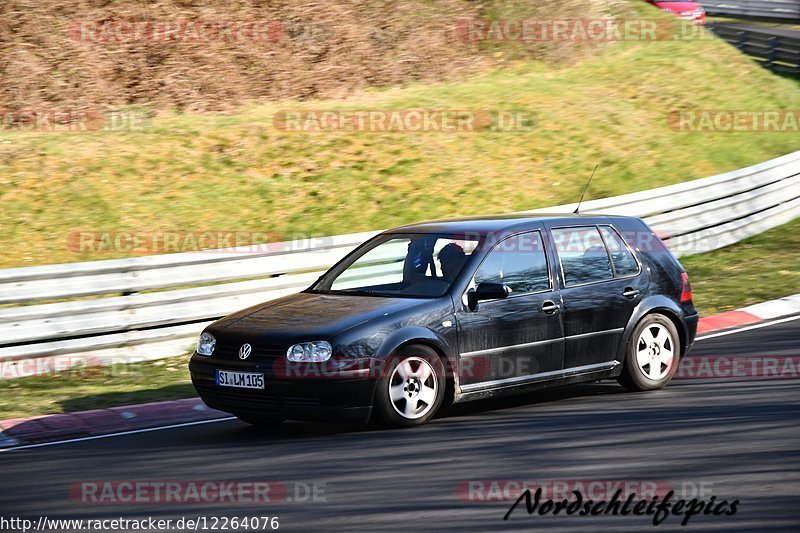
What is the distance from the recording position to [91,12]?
65.9 feet

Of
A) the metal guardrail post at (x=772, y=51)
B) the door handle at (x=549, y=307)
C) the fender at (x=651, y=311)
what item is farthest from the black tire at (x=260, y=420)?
the metal guardrail post at (x=772, y=51)

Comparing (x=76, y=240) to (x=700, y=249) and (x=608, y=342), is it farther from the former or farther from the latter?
(x=700, y=249)

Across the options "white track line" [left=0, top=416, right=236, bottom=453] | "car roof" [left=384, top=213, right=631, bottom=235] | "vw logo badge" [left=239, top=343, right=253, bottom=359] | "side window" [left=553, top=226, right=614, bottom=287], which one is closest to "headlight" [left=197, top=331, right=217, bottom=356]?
"vw logo badge" [left=239, top=343, right=253, bottom=359]

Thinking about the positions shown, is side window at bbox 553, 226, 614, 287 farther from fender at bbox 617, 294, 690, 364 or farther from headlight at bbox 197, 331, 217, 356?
headlight at bbox 197, 331, 217, 356

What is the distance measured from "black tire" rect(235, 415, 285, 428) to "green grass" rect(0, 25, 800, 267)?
6.14 m

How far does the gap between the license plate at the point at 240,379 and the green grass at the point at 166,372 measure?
76.7 inches

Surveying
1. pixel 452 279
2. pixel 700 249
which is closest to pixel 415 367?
pixel 452 279

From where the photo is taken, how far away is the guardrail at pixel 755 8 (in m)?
50.1

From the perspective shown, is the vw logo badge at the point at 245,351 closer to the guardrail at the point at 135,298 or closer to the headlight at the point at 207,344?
the headlight at the point at 207,344

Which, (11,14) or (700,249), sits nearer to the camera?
(700,249)

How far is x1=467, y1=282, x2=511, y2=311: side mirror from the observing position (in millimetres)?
8484

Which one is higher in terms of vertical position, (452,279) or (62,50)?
(62,50)

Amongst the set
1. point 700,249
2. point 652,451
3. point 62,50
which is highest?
point 62,50

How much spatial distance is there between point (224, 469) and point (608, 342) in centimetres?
358
